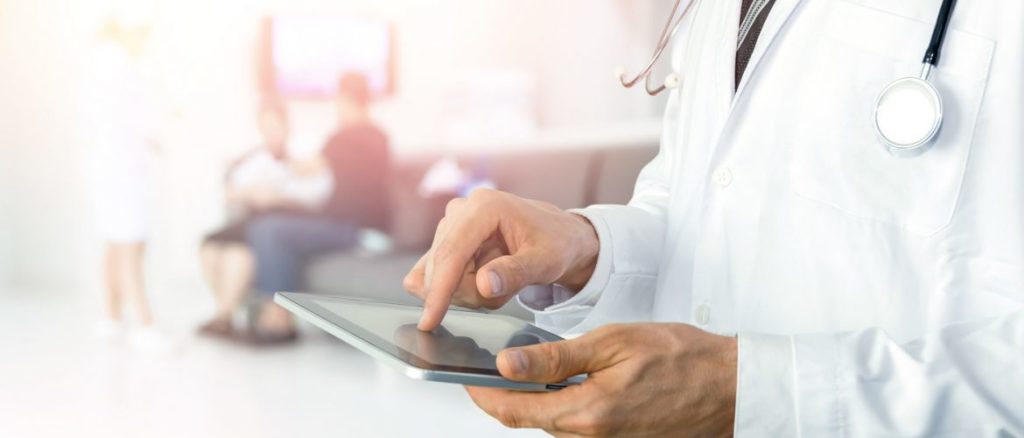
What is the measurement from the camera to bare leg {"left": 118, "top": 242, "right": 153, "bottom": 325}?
4.21m

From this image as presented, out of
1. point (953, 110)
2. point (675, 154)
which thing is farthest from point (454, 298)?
point (953, 110)

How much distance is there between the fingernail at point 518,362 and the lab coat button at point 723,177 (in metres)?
0.39

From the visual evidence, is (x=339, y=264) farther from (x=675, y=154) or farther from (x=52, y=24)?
(x=675, y=154)

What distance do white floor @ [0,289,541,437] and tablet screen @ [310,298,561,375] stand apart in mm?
2480

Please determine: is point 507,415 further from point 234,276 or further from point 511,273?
point 234,276

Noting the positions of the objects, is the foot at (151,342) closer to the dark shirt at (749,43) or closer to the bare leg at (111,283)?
the bare leg at (111,283)

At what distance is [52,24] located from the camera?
4277 millimetres

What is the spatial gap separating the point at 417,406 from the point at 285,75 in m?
1.59

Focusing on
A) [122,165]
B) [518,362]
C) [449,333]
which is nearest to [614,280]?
[449,333]

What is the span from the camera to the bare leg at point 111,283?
4.21 m

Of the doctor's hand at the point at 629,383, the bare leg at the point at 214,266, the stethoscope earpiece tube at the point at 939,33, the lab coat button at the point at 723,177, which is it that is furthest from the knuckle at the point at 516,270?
the bare leg at the point at 214,266

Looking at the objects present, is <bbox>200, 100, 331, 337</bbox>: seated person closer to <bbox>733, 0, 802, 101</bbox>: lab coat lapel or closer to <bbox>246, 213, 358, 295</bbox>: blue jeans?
<bbox>246, 213, 358, 295</bbox>: blue jeans

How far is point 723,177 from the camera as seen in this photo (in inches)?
38.7

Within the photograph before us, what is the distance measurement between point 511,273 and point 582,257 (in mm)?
155
